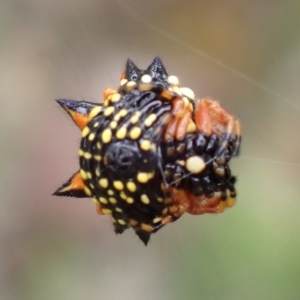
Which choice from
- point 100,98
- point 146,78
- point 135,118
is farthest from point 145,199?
point 100,98

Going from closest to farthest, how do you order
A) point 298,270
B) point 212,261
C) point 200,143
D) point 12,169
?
point 200,143, point 298,270, point 212,261, point 12,169

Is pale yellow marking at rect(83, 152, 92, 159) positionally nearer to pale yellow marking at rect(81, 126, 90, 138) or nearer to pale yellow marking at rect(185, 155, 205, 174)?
pale yellow marking at rect(81, 126, 90, 138)

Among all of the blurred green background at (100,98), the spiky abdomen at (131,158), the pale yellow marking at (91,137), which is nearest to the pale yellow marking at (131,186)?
the spiky abdomen at (131,158)

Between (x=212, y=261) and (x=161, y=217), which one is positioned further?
(x=212, y=261)

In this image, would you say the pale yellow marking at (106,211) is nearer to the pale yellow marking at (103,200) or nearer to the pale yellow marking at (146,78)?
the pale yellow marking at (103,200)

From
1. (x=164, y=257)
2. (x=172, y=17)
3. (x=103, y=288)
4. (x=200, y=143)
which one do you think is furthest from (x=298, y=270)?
(x=172, y=17)

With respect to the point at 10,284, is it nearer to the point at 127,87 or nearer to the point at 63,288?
the point at 63,288

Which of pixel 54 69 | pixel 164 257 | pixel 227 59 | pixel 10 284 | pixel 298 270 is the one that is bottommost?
pixel 10 284
